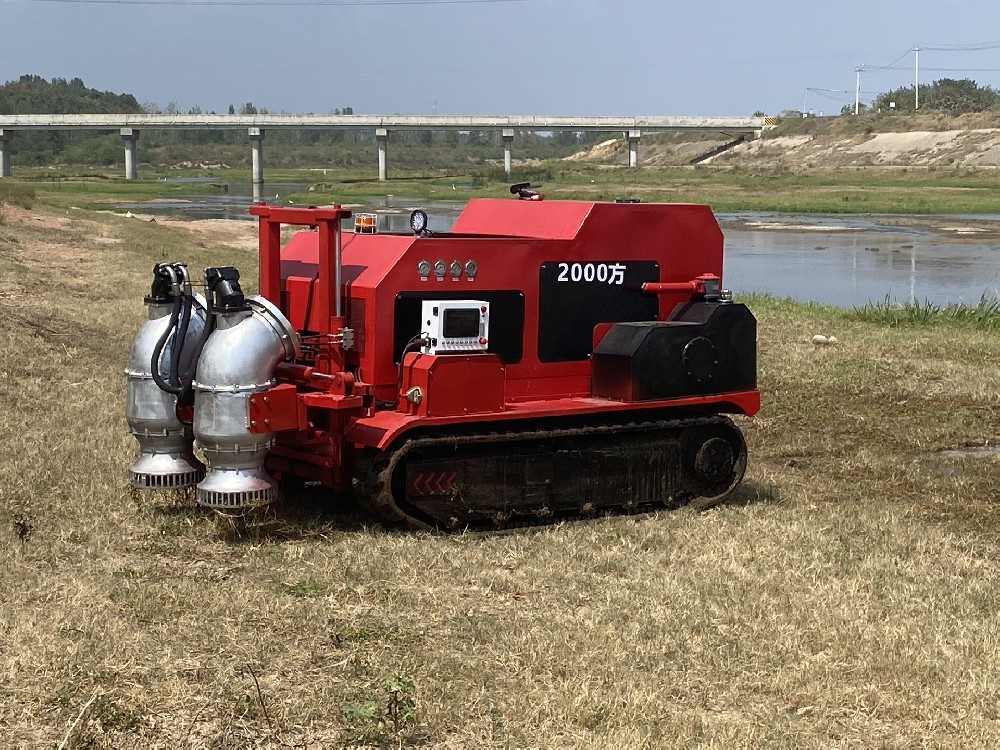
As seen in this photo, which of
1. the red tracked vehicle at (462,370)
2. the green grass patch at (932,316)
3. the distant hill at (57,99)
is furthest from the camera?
the distant hill at (57,99)

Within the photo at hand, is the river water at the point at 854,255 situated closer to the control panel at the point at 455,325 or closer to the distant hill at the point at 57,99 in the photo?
the control panel at the point at 455,325

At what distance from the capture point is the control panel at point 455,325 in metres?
8.20

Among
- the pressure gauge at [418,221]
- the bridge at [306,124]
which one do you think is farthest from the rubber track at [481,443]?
the bridge at [306,124]

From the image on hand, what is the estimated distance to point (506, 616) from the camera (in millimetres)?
6820

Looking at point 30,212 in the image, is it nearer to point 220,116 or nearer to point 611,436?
point 611,436

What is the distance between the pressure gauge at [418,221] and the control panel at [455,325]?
24.2 inches

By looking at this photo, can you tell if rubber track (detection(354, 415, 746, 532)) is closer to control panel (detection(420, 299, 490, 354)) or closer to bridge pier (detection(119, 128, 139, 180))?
control panel (detection(420, 299, 490, 354))

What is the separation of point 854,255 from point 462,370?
29155 mm

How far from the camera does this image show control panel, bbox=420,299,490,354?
8.20m

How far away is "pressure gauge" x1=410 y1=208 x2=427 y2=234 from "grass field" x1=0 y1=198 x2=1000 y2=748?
1895 mm

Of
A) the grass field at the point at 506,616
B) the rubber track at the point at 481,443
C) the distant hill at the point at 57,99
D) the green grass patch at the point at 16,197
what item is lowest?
the grass field at the point at 506,616

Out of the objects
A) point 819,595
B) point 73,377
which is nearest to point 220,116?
point 73,377

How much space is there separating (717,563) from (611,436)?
4.66ft

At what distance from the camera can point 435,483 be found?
8.28 m
